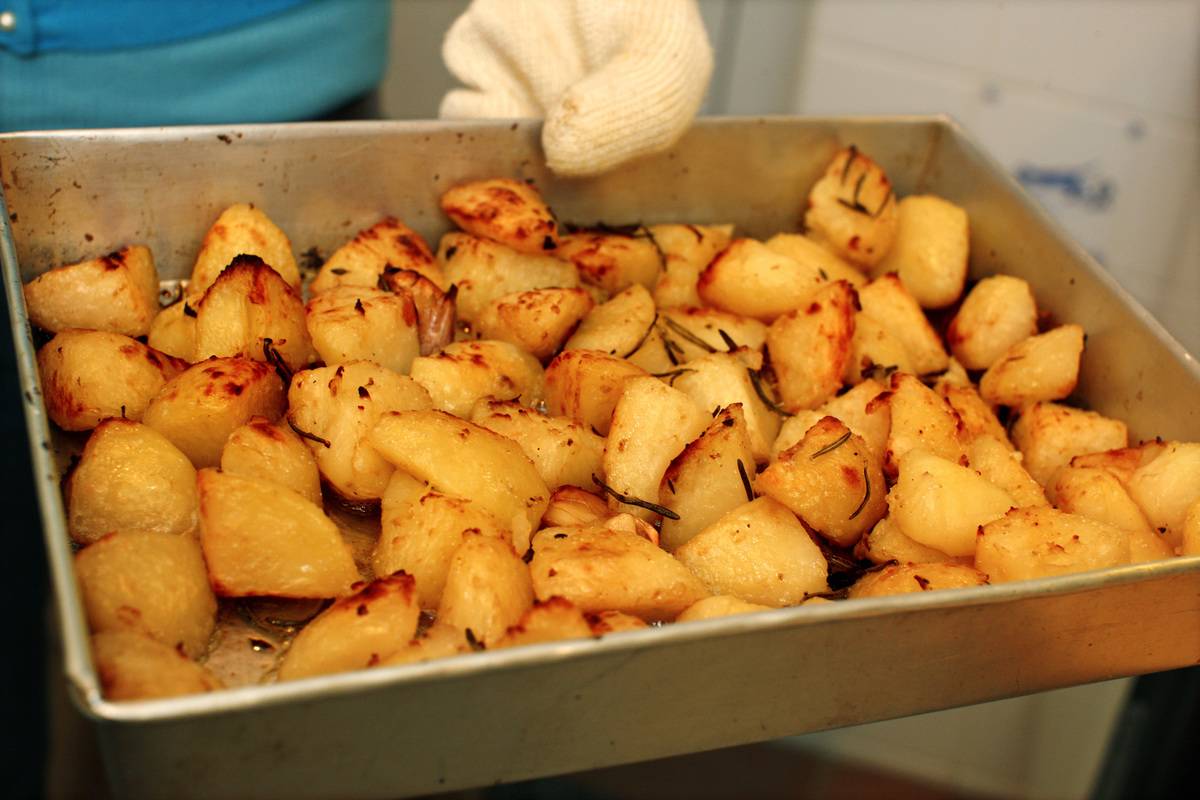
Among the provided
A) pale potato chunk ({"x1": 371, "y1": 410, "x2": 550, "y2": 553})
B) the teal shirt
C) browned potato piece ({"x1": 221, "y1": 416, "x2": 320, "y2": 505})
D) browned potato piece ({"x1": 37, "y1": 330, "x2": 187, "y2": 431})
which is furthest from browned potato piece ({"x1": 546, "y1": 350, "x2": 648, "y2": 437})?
the teal shirt

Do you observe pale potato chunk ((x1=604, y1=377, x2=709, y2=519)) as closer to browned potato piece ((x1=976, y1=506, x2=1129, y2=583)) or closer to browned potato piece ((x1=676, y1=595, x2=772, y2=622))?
browned potato piece ((x1=676, y1=595, x2=772, y2=622))

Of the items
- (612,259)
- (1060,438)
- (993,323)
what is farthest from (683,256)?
(1060,438)

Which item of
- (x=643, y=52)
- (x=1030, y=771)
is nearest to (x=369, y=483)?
(x=643, y=52)

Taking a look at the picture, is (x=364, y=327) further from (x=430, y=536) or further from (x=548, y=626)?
(x=548, y=626)

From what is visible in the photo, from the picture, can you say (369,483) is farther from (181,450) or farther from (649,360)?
(649,360)

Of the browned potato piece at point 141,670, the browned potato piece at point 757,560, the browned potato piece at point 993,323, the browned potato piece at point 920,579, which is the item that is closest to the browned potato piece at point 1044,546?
the browned potato piece at point 920,579

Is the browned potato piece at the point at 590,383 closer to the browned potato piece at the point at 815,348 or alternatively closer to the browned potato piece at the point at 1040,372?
the browned potato piece at the point at 815,348

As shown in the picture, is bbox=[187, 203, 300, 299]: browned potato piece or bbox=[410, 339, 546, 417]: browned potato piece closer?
bbox=[410, 339, 546, 417]: browned potato piece
